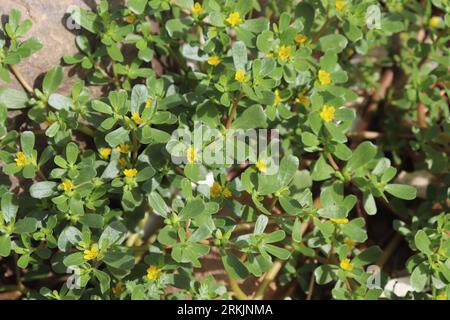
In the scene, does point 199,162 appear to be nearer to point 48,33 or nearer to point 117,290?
point 117,290

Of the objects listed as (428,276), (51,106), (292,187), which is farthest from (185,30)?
(428,276)

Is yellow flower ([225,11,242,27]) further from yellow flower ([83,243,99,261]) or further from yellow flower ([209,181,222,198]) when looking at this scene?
yellow flower ([83,243,99,261])

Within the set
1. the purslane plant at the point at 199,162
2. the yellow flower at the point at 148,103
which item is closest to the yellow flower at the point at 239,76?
the purslane plant at the point at 199,162

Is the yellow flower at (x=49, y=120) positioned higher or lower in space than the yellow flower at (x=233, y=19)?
lower

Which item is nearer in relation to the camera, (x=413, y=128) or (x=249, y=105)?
(x=249, y=105)

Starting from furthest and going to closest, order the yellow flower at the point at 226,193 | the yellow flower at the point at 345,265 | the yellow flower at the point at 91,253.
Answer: the yellow flower at the point at 345,265 < the yellow flower at the point at 226,193 < the yellow flower at the point at 91,253

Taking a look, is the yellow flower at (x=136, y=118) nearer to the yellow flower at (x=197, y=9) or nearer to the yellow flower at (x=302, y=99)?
the yellow flower at (x=197, y=9)

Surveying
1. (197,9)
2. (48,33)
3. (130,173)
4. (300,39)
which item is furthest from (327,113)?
(48,33)
